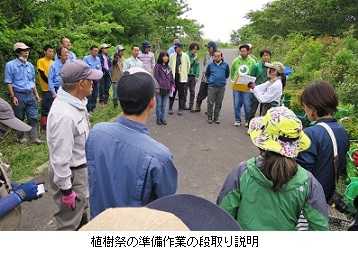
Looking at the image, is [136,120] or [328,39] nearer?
[136,120]

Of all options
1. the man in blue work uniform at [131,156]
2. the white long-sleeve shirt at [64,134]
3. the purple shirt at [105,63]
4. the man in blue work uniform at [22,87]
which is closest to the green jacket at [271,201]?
the man in blue work uniform at [131,156]

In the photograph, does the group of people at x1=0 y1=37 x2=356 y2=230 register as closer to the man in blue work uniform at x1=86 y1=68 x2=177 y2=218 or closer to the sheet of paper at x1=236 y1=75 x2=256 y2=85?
the man in blue work uniform at x1=86 y1=68 x2=177 y2=218

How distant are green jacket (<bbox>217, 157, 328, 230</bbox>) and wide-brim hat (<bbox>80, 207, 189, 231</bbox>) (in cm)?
86

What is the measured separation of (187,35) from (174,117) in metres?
19.0

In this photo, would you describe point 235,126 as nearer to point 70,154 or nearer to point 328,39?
point 70,154

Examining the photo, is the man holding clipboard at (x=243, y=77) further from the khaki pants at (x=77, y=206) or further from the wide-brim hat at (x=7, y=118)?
the wide-brim hat at (x=7, y=118)

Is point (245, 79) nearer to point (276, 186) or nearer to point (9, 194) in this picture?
point (9, 194)

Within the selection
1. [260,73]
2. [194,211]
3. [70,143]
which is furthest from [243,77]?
[194,211]

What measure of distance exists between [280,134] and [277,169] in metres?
0.20

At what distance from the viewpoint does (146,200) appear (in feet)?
7.72

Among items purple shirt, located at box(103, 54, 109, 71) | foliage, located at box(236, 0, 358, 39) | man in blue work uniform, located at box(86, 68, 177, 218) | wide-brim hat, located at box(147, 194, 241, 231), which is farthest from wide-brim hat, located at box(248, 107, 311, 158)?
foliage, located at box(236, 0, 358, 39)

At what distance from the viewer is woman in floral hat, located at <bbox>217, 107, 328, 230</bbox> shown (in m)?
2.21

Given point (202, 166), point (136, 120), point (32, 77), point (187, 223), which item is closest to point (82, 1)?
point (32, 77)

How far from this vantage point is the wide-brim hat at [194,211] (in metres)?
1.59
